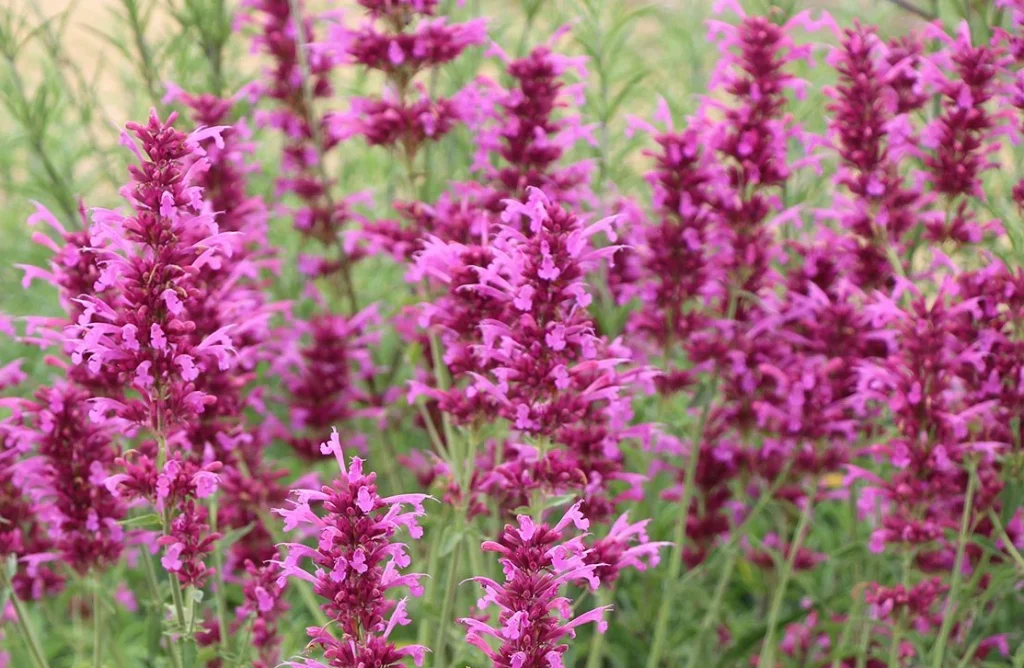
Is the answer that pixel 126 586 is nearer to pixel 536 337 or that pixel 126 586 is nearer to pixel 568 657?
pixel 568 657

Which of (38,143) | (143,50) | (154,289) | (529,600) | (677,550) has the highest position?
(143,50)

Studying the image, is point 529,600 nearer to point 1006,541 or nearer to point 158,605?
point 158,605

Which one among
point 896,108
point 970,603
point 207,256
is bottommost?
point 970,603

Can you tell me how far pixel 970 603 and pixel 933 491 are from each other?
430mm

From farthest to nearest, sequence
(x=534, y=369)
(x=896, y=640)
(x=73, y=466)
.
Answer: (x=896, y=640)
(x=73, y=466)
(x=534, y=369)

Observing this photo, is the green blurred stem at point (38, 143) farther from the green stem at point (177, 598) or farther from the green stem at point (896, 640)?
the green stem at point (896, 640)

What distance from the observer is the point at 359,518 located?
7.41ft

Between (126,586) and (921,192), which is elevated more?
(921,192)

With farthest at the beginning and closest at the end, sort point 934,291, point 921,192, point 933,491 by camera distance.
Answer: point 934,291
point 921,192
point 933,491

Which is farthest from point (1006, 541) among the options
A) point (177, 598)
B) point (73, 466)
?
point (73, 466)

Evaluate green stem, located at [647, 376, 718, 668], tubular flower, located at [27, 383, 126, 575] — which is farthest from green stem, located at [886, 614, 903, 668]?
tubular flower, located at [27, 383, 126, 575]

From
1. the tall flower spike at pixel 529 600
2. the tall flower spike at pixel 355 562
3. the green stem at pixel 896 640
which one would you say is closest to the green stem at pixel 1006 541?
the green stem at pixel 896 640

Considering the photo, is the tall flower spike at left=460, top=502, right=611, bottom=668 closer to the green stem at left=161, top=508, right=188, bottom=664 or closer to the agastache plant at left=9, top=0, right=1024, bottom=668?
the agastache plant at left=9, top=0, right=1024, bottom=668

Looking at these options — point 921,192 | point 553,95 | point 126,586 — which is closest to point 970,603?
point 921,192
